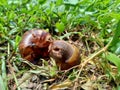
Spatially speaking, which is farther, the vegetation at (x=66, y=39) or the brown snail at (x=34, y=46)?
the brown snail at (x=34, y=46)

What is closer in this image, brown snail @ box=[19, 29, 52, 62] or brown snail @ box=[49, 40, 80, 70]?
brown snail @ box=[49, 40, 80, 70]

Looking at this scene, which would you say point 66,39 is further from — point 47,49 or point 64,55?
point 64,55

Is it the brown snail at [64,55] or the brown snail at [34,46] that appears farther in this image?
the brown snail at [34,46]

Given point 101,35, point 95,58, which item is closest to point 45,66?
point 95,58

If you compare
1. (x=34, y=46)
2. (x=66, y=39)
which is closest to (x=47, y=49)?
(x=34, y=46)
